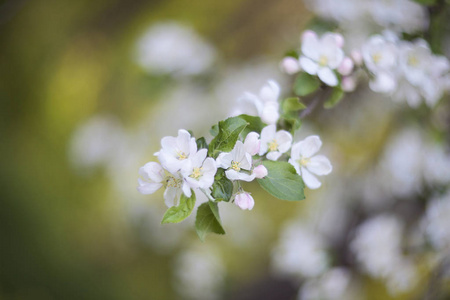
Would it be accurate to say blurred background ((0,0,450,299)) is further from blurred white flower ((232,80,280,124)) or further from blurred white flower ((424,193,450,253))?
blurred white flower ((232,80,280,124))

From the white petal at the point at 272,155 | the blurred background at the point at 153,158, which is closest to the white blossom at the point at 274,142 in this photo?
the white petal at the point at 272,155

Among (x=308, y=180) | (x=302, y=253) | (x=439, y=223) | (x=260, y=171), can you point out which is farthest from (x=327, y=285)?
(x=260, y=171)

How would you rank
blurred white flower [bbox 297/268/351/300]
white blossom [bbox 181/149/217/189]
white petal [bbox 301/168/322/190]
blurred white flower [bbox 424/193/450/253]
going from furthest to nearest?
blurred white flower [bbox 297/268/351/300] < blurred white flower [bbox 424/193/450/253] < white petal [bbox 301/168/322/190] < white blossom [bbox 181/149/217/189]

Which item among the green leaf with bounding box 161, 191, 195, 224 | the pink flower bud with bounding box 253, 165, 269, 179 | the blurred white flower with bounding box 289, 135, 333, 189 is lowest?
the green leaf with bounding box 161, 191, 195, 224

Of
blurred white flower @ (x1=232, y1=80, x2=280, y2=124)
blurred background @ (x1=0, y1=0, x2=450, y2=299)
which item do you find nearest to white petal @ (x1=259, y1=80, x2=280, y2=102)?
blurred white flower @ (x1=232, y1=80, x2=280, y2=124)

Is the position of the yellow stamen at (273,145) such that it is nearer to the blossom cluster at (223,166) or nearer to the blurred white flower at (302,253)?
the blossom cluster at (223,166)
